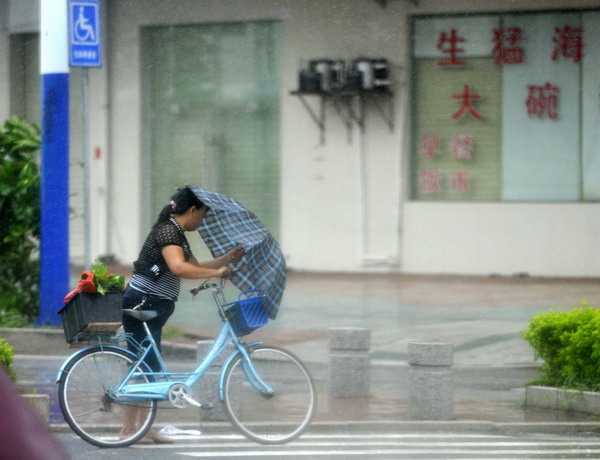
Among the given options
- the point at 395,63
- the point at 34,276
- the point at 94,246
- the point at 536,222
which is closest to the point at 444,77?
the point at 395,63

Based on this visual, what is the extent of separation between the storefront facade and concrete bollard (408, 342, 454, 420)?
11.1m

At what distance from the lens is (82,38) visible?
11.7 metres

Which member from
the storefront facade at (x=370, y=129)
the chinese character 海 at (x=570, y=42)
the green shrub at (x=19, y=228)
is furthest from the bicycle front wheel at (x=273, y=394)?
the chinese character 海 at (x=570, y=42)

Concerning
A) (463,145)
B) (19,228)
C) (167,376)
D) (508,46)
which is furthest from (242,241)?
(508,46)

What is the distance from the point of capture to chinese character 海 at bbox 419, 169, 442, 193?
1997cm

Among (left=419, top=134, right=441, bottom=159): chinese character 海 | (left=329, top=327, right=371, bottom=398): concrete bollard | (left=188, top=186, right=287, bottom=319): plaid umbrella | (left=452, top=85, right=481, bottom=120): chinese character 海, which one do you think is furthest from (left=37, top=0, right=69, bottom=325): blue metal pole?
(left=452, top=85, right=481, bottom=120): chinese character 海

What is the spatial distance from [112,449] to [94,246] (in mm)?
15612


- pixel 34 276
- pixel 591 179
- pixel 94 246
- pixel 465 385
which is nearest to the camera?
pixel 465 385

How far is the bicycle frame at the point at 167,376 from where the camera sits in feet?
23.7

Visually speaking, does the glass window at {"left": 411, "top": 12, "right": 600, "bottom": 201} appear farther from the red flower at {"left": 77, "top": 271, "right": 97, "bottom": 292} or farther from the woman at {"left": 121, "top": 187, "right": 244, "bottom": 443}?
the red flower at {"left": 77, "top": 271, "right": 97, "bottom": 292}

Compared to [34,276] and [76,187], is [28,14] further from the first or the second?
[34,276]

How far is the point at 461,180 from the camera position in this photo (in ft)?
65.1

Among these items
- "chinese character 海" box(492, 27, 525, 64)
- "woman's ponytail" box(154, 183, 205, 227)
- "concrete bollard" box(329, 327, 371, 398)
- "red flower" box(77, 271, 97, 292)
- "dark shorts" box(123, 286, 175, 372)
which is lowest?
"concrete bollard" box(329, 327, 371, 398)

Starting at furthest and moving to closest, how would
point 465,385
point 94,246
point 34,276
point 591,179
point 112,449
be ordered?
point 94,246, point 591,179, point 34,276, point 465,385, point 112,449
